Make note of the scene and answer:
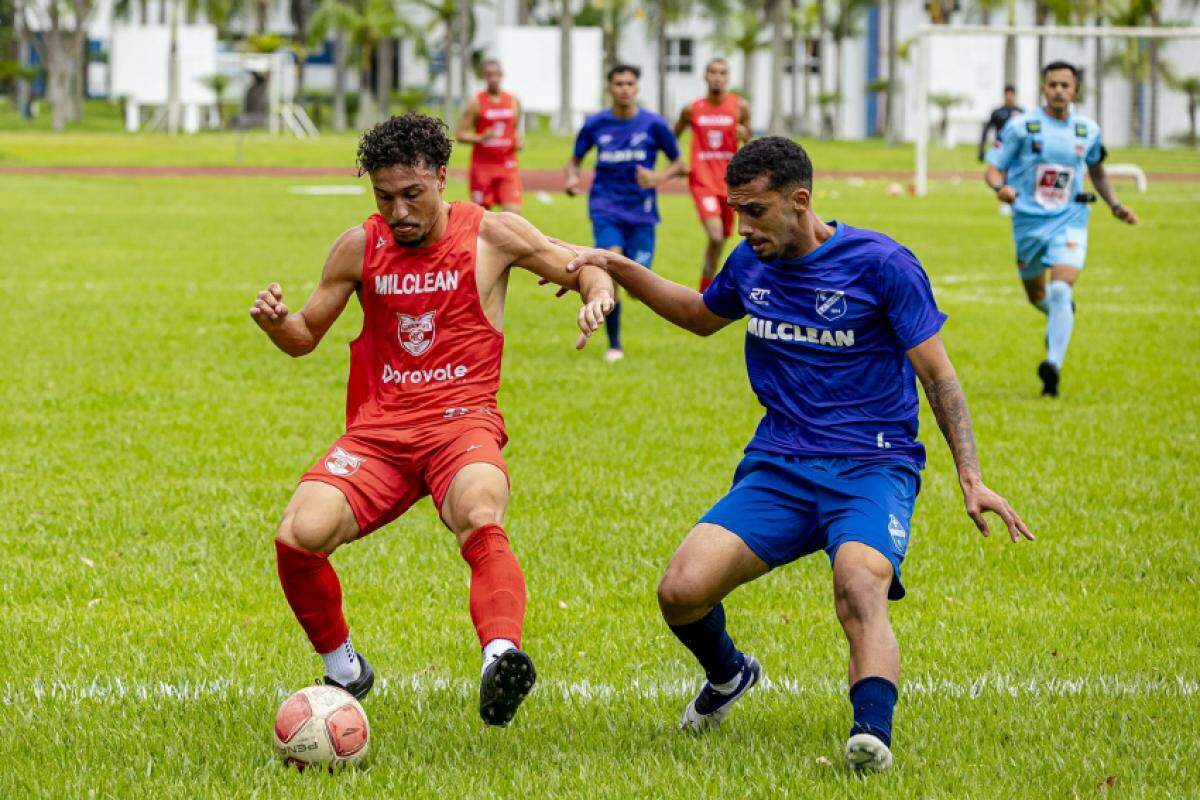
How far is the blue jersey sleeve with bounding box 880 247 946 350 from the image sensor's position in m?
5.25

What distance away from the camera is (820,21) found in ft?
258

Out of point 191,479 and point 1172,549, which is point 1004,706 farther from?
point 191,479

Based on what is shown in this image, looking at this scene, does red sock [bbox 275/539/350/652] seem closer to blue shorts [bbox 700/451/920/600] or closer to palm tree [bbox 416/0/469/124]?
blue shorts [bbox 700/451/920/600]

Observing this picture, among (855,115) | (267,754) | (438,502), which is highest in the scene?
(855,115)

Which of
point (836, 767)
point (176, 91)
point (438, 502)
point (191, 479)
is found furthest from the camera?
point (176, 91)

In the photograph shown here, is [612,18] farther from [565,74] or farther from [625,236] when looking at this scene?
[625,236]

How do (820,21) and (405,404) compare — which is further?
(820,21)

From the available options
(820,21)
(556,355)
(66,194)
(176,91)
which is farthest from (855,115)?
(556,355)

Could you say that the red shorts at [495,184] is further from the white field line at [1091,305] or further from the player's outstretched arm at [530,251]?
the player's outstretched arm at [530,251]

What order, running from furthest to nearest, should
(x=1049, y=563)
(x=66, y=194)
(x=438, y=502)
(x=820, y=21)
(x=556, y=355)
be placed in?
(x=820, y=21), (x=66, y=194), (x=556, y=355), (x=1049, y=563), (x=438, y=502)

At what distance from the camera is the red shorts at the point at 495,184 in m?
20.2

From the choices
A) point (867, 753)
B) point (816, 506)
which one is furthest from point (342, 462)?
point (867, 753)

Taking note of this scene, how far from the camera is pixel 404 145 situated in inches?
218

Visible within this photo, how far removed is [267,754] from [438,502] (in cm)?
92
